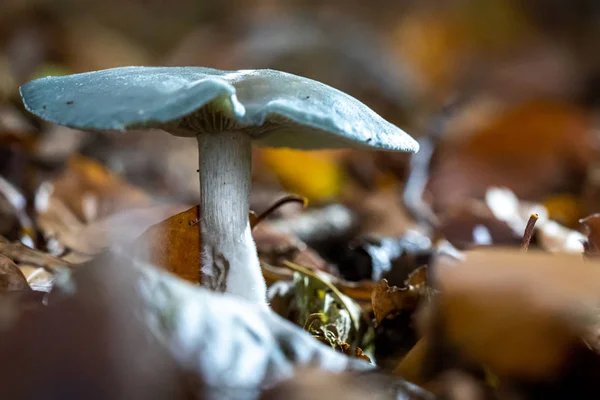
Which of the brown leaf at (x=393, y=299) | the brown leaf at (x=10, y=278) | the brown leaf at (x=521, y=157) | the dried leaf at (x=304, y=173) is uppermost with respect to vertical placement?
the brown leaf at (x=10, y=278)

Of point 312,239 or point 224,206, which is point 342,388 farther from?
point 312,239

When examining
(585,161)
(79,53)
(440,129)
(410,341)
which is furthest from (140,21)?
(410,341)

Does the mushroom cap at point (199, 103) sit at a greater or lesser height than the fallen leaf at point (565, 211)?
greater

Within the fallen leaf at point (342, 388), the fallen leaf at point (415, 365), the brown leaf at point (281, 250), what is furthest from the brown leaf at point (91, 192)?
the fallen leaf at point (342, 388)

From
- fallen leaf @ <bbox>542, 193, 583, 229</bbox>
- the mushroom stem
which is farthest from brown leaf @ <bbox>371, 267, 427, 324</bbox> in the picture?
fallen leaf @ <bbox>542, 193, 583, 229</bbox>

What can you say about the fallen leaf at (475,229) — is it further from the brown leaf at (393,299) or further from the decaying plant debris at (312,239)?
the brown leaf at (393,299)

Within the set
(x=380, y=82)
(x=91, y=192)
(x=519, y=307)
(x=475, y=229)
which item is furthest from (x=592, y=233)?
(x=380, y=82)
